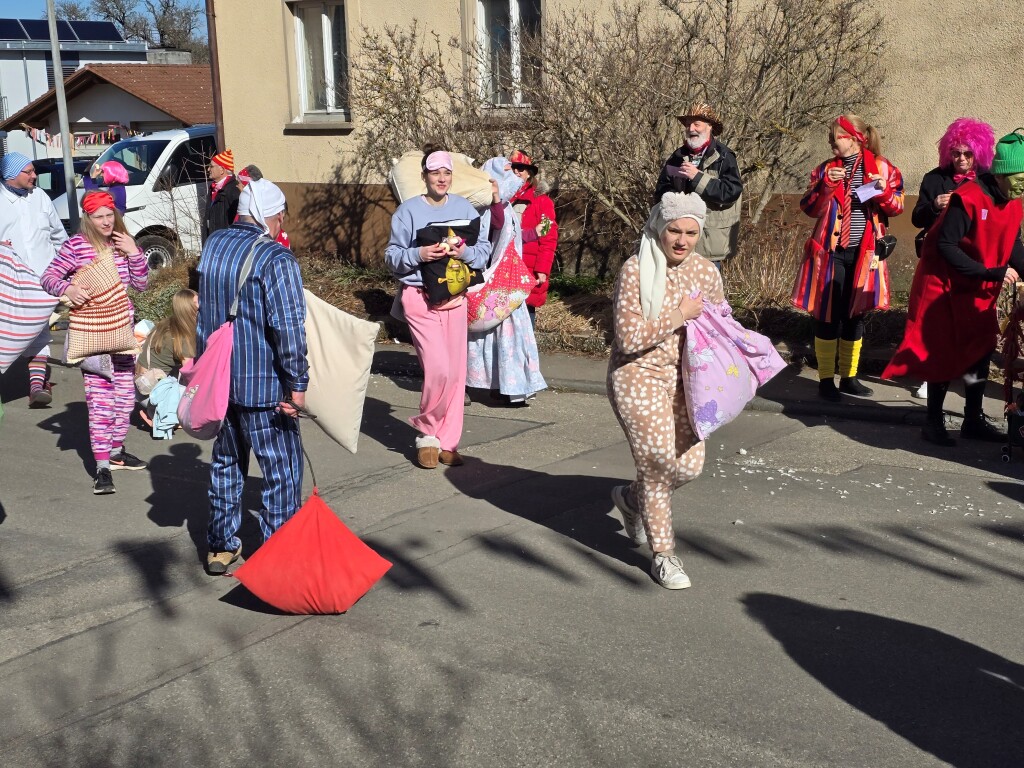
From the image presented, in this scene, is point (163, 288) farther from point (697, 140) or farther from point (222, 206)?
point (697, 140)

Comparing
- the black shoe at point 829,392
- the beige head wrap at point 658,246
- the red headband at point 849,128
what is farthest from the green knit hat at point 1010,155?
the beige head wrap at point 658,246

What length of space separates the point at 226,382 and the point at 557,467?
2778 millimetres

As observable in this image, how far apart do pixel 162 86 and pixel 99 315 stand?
28.3 m

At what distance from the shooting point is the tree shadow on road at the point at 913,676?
3.95m

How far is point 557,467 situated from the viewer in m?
7.45

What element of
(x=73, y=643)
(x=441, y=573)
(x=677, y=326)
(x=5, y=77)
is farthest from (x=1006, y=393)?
(x=5, y=77)

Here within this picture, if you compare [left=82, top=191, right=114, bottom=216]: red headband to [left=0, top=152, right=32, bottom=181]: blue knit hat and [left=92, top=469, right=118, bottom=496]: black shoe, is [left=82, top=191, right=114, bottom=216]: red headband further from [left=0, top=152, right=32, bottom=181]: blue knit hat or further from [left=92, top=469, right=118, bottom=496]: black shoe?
→ [left=0, top=152, right=32, bottom=181]: blue knit hat

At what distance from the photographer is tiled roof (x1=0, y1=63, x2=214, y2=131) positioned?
32.3 meters

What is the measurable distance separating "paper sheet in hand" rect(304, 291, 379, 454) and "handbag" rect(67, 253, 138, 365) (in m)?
2.53

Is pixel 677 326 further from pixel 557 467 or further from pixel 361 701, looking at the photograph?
pixel 557 467

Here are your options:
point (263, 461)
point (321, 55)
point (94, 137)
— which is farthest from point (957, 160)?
point (94, 137)

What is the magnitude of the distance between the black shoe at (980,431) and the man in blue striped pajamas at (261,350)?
4.46m

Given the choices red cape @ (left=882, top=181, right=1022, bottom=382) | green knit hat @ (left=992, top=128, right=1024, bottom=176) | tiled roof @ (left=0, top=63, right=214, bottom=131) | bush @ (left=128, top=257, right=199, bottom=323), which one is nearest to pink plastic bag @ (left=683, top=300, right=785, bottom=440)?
green knit hat @ (left=992, top=128, right=1024, bottom=176)

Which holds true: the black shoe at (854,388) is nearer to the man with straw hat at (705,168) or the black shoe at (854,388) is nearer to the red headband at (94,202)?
the man with straw hat at (705,168)
